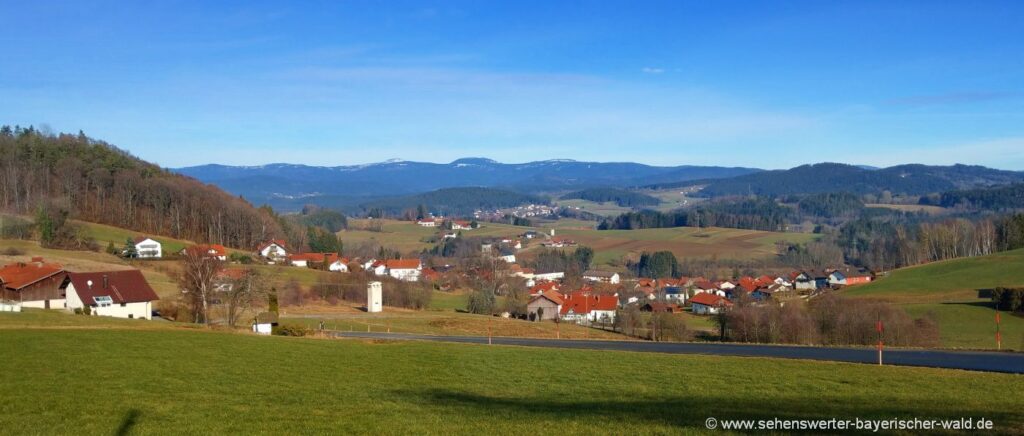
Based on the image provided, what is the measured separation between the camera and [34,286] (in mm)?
43938

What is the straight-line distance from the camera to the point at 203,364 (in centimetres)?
2031

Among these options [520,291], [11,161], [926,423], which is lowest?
[520,291]

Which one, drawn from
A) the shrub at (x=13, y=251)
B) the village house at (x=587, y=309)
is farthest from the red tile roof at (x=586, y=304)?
the shrub at (x=13, y=251)

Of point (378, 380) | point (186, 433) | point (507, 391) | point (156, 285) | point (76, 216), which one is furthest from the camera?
point (76, 216)

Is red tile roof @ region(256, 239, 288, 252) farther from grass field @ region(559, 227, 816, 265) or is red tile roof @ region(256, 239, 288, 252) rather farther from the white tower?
grass field @ region(559, 227, 816, 265)

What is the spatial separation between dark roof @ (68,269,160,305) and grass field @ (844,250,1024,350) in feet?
149

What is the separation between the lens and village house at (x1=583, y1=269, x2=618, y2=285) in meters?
110

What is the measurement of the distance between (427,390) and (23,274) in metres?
38.4

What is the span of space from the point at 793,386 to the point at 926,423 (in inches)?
204

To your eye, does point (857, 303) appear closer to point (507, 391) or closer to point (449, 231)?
point (507, 391)

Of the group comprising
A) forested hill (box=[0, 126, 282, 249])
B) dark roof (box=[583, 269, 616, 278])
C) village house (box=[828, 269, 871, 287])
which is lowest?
dark roof (box=[583, 269, 616, 278])

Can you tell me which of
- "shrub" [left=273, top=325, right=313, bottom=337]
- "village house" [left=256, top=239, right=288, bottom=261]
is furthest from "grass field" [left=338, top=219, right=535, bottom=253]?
"shrub" [left=273, top=325, right=313, bottom=337]

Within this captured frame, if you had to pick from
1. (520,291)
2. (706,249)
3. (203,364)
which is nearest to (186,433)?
(203,364)

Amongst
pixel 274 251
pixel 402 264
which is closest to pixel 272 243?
pixel 274 251
